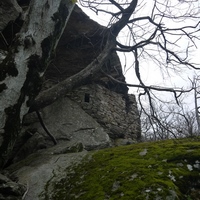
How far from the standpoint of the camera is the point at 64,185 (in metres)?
2.57

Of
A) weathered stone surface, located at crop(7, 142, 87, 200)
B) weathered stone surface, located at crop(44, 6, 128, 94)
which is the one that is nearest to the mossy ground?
weathered stone surface, located at crop(7, 142, 87, 200)

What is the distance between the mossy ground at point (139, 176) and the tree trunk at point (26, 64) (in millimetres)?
922

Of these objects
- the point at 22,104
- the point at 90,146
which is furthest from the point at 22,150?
the point at 22,104

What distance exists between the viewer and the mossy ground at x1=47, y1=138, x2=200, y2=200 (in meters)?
2.03

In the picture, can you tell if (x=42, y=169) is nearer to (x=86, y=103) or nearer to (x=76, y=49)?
(x=86, y=103)

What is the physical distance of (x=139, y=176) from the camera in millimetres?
2252

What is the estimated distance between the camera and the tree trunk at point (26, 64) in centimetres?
301

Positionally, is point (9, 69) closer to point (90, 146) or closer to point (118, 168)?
point (118, 168)

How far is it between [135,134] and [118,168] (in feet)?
15.3

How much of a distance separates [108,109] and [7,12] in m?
3.36

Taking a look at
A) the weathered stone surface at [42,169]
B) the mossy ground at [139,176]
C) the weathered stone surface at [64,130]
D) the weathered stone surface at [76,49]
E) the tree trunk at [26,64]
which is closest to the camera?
the mossy ground at [139,176]

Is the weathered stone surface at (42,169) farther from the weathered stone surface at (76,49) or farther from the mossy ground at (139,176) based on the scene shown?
the weathered stone surface at (76,49)

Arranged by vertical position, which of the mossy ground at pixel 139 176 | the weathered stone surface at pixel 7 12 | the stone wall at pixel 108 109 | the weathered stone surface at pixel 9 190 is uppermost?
the weathered stone surface at pixel 7 12

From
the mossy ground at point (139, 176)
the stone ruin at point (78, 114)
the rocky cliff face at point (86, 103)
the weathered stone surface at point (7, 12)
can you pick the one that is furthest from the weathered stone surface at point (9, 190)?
the weathered stone surface at point (7, 12)
